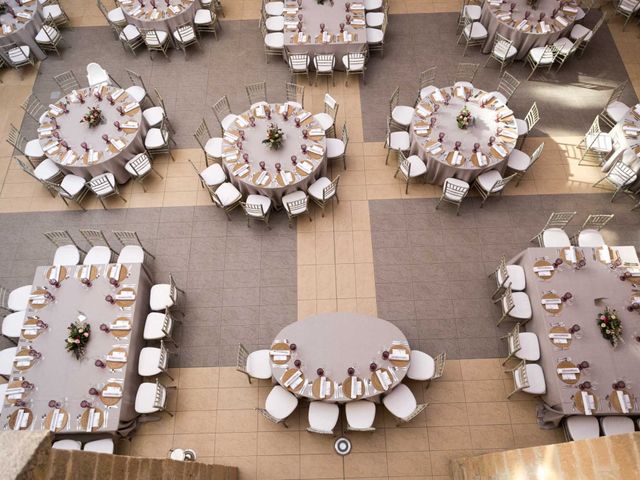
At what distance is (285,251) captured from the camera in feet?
33.3

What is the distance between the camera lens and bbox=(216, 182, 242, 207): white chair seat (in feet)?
33.3

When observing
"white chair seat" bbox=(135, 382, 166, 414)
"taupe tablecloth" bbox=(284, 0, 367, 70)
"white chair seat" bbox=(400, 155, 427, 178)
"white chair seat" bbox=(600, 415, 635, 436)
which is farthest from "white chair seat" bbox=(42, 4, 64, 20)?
"white chair seat" bbox=(600, 415, 635, 436)

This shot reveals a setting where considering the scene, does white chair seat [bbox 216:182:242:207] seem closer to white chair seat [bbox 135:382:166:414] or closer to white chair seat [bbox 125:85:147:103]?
white chair seat [bbox 125:85:147:103]

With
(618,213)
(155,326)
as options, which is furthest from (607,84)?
(155,326)

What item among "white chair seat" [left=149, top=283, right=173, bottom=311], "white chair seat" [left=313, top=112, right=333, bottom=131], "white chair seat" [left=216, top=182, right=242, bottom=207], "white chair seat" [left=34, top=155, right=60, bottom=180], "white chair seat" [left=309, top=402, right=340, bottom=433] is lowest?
"white chair seat" [left=309, top=402, right=340, bottom=433]

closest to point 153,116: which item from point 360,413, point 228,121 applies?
point 228,121

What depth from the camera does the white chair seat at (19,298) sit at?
29.5ft

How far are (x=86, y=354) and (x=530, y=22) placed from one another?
12815 mm

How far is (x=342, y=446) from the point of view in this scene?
8.23m

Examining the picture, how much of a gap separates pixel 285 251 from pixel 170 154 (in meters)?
3.98

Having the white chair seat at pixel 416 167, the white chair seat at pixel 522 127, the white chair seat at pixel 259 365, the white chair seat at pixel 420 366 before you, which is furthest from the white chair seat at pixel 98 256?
the white chair seat at pixel 522 127

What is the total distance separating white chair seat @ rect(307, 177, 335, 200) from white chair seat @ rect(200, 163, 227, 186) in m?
2.02

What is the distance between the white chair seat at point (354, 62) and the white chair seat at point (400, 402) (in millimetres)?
8029

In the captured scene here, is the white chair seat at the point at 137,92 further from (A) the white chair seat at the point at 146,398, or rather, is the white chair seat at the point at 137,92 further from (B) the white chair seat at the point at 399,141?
(A) the white chair seat at the point at 146,398
